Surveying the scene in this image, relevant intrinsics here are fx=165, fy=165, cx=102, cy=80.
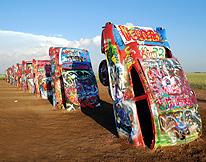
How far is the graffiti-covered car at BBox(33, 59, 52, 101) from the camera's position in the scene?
14.0 meters

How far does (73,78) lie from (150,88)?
5.79 meters

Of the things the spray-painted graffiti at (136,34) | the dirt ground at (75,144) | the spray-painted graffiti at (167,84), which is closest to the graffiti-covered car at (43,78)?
the dirt ground at (75,144)

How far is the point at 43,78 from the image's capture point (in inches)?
554

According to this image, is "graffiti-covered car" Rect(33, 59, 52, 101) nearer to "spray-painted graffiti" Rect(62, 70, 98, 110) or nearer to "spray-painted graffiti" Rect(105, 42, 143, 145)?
"spray-painted graffiti" Rect(62, 70, 98, 110)

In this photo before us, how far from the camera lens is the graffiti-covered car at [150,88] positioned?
386 cm

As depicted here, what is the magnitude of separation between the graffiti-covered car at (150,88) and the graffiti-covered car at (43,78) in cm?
1012

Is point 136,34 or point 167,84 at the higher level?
point 136,34

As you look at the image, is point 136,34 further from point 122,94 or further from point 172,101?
point 172,101

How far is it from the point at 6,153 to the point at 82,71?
236 inches

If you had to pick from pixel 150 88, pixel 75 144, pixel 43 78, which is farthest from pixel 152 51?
pixel 43 78

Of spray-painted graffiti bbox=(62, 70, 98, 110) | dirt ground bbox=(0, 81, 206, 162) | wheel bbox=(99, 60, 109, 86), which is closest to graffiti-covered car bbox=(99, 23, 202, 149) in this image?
dirt ground bbox=(0, 81, 206, 162)

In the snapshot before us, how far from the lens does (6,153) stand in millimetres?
4160

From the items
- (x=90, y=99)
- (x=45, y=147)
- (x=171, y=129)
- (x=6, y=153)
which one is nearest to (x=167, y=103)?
(x=171, y=129)

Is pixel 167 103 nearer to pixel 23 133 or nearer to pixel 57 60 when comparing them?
pixel 23 133
